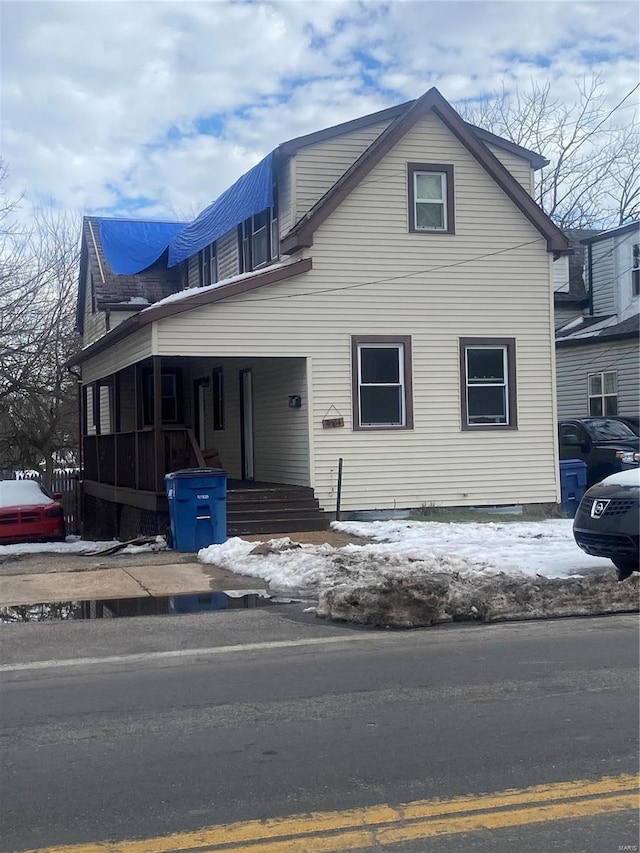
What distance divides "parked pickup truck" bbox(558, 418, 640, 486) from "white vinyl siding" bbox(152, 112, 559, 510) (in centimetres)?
241

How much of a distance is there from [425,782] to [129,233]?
23.1 metres

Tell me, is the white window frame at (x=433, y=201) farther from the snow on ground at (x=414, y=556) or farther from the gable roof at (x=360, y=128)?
the snow on ground at (x=414, y=556)

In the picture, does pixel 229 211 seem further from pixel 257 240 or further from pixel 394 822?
pixel 394 822

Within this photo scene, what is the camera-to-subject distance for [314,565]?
38.3 ft

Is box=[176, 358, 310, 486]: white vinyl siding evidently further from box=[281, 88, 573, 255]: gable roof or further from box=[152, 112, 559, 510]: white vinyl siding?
box=[281, 88, 573, 255]: gable roof

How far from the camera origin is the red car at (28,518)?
17.5m

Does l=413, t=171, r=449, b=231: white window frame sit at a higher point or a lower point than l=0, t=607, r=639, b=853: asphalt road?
higher

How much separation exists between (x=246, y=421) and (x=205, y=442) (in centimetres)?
334

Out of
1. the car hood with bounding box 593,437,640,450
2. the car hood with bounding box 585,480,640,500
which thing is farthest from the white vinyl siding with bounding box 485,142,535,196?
the car hood with bounding box 585,480,640,500

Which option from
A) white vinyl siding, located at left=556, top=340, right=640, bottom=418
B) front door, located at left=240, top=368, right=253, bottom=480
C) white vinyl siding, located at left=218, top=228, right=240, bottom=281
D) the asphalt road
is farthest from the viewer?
white vinyl siding, located at left=556, top=340, right=640, bottom=418

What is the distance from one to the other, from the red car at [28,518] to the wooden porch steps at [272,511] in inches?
144

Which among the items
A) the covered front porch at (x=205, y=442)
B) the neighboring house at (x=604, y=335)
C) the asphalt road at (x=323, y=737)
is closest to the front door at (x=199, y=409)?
the covered front porch at (x=205, y=442)

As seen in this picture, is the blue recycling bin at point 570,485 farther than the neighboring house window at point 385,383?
Yes

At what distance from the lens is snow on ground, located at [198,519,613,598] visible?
11.0m
